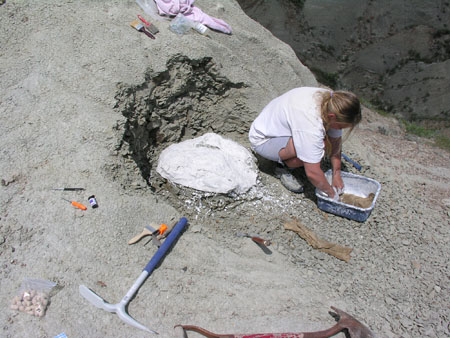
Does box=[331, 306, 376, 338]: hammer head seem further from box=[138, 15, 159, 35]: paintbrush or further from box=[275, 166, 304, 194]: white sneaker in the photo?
box=[138, 15, 159, 35]: paintbrush

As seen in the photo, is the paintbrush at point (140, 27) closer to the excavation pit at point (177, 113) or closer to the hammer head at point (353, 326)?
the excavation pit at point (177, 113)

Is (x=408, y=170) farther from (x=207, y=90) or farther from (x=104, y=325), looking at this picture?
(x=104, y=325)

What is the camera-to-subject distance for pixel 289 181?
3.05 meters

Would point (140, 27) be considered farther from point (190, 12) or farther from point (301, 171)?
point (301, 171)

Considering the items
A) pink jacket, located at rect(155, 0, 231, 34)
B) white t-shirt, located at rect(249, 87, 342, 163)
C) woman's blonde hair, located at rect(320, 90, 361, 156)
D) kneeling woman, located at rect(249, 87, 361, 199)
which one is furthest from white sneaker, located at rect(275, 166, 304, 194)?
pink jacket, located at rect(155, 0, 231, 34)

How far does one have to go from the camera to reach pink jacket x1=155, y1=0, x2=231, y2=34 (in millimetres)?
3285

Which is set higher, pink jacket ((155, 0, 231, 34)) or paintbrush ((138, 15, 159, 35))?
pink jacket ((155, 0, 231, 34))

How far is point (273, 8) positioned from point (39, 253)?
25.6 ft

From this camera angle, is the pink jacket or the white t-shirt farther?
the pink jacket

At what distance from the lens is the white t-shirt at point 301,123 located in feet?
8.38

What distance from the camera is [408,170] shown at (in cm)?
361

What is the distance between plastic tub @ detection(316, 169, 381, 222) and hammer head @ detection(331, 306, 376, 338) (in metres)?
0.93

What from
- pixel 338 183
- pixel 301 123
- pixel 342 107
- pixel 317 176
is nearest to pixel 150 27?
pixel 301 123

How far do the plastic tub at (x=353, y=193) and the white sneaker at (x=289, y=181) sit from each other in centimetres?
22
